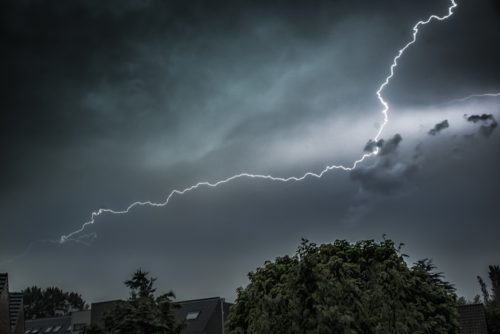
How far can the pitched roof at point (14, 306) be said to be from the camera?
30128 millimetres

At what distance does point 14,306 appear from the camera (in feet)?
101

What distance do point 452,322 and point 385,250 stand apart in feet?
15.5

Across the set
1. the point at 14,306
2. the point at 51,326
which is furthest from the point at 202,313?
the point at 14,306

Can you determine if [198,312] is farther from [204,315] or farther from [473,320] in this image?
[473,320]

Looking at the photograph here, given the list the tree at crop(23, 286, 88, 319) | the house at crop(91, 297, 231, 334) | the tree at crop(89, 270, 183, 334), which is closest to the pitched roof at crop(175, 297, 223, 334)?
the house at crop(91, 297, 231, 334)

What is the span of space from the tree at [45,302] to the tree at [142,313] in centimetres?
10050

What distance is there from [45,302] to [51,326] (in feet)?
165

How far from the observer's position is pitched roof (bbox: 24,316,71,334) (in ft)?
202

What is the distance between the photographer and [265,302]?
34.3 ft

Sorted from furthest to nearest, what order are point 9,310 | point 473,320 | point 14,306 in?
point 473,320, point 14,306, point 9,310

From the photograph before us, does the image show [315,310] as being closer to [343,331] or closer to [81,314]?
[343,331]

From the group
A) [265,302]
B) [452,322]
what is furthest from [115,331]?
[452,322]

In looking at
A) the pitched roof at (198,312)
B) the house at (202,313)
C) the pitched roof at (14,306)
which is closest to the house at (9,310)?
the pitched roof at (14,306)

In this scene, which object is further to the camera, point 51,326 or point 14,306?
point 51,326
